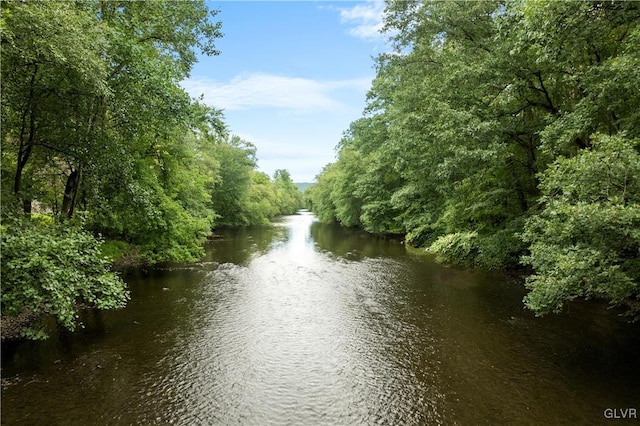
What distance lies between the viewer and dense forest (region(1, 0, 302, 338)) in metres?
6.55

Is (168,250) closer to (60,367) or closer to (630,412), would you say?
(60,367)

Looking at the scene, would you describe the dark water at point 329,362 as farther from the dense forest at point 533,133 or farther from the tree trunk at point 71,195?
the tree trunk at point 71,195

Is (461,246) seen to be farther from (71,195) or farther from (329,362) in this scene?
(71,195)

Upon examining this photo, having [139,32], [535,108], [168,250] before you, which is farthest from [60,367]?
[535,108]

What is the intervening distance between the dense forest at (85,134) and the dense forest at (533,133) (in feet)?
27.7

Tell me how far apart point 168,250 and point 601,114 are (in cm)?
1555

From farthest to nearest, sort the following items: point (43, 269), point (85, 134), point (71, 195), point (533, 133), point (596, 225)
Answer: point (533, 133), point (71, 195), point (85, 134), point (43, 269), point (596, 225)

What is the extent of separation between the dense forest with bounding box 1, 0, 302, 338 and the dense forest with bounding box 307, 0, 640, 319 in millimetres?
8435

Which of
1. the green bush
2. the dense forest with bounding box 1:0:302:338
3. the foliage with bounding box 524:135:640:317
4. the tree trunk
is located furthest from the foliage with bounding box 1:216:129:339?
the green bush

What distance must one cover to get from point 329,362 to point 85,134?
8.80 metres

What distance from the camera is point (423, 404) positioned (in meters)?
6.82

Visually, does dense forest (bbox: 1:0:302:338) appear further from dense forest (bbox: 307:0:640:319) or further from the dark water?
dense forest (bbox: 307:0:640:319)

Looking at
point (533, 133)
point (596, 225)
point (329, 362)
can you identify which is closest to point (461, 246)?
point (533, 133)

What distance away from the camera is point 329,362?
338 inches
